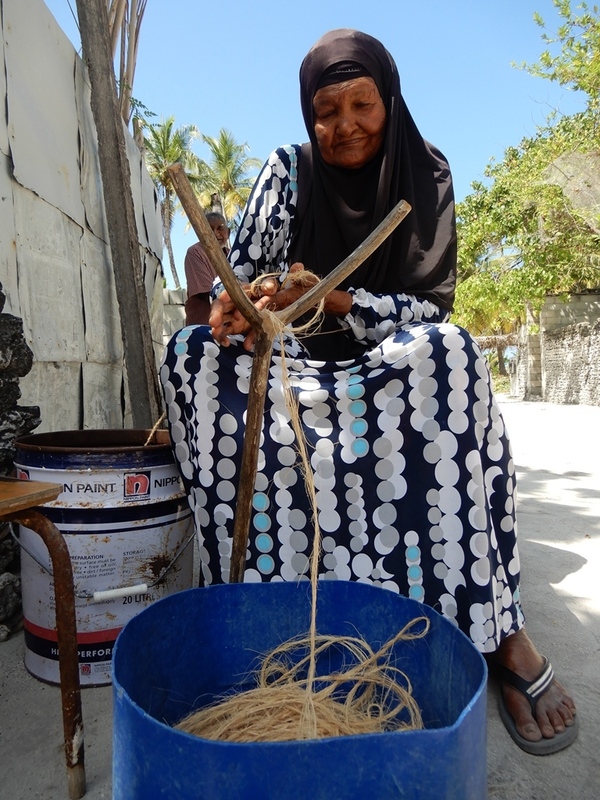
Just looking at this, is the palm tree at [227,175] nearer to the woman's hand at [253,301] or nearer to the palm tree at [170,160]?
the palm tree at [170,160]

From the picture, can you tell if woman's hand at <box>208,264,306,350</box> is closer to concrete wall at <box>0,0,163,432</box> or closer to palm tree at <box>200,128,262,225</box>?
concrete wall at <box>0,0,163,432</box>

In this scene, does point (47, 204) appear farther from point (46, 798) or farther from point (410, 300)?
point (46, 798)

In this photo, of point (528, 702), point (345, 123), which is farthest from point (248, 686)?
point (345, 123)

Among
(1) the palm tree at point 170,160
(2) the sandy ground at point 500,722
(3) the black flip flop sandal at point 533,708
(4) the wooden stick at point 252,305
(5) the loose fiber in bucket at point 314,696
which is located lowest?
(2) the sandy ground at point 500,722

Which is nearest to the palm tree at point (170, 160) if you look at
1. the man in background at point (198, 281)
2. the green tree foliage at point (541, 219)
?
the green tree foliage at point (541, 219)

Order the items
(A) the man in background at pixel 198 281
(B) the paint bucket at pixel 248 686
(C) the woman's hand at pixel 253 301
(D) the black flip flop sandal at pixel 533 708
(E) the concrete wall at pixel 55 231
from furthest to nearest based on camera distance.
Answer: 1. (A) the man in background at pixel 198 281
2. (E) the concrete wall at pixel 55 231
3. (C) the woman's hand at pixel 253 301
4. (D) the black flip flop sandal at pixel 533 708
5. (B) the paint bucket at pixel 248 686

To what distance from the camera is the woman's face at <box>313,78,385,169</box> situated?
5.44 feet

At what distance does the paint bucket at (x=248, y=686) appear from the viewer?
1.88 ft

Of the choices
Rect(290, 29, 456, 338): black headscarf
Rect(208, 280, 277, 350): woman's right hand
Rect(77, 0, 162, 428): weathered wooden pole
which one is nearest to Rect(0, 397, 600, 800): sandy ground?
Rect(208, 280, 277, 350): woman's right hand

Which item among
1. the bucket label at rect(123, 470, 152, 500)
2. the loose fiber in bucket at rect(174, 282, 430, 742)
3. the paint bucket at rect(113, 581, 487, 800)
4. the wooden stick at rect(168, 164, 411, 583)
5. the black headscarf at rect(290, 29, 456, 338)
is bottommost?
the loose fiber in bucket at rect(174, 282, 430, 742)

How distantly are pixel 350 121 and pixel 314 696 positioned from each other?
1.53 meters

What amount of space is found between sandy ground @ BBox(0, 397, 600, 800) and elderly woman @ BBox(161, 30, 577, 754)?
0.20ft

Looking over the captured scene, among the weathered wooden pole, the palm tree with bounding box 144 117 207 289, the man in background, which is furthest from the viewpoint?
the palm tree with bounding box 144 117 207 289

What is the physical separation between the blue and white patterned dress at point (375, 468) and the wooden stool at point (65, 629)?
477 millimetres
